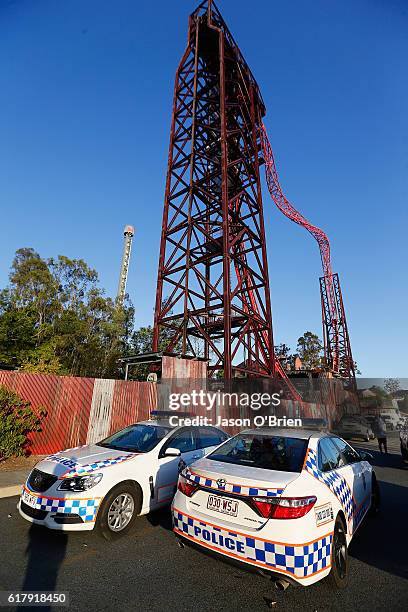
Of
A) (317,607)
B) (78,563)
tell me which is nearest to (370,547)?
(317,607)

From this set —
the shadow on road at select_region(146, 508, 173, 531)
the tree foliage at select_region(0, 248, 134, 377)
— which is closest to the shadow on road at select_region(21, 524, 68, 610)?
the shadow on road at select_region(146, 508, 173, 531)

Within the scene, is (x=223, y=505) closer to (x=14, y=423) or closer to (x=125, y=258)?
(x=14, y=423)

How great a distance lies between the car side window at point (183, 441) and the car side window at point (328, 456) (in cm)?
232

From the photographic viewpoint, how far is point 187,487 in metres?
3.25

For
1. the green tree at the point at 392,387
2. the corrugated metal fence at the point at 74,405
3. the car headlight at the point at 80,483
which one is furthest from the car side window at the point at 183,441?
the green tree at the point at 392,387

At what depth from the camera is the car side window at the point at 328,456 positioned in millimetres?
3455

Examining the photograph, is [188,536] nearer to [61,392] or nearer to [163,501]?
[163,501]

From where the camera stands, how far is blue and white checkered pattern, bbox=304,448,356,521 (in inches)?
124

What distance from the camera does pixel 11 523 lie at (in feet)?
13.7

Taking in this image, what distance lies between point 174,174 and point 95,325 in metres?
14.2

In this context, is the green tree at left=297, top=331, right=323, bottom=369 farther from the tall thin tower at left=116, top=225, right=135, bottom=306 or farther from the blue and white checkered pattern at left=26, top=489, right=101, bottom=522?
the blue and white checkered pattern at left=26, top=489, right=101, bottom=522

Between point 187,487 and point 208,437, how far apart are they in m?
2.65

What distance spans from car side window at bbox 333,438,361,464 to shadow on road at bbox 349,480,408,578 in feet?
3.19

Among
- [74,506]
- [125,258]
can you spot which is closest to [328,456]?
[74,506]
